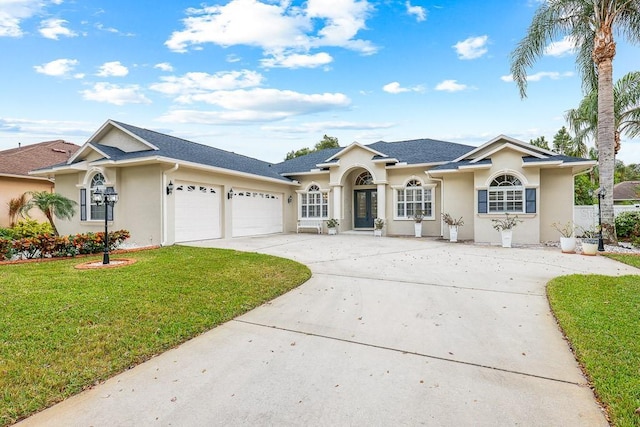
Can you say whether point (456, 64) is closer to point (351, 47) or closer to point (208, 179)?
point (351, 47)

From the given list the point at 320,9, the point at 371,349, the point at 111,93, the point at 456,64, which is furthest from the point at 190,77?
the point at 371,349

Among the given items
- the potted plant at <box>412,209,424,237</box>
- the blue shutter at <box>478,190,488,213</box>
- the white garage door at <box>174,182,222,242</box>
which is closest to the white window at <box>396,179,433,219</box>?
the potted plant at <box>412,209,424,237</box>

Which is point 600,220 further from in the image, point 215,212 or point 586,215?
point 215,212

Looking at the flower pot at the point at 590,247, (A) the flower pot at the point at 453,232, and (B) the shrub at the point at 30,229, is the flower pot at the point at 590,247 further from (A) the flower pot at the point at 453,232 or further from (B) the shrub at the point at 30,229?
(B) the shrub at the point at 30,229

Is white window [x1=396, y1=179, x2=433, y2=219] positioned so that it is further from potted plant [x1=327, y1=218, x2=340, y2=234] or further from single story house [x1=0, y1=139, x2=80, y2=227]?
single story house [x1=0, y1=139, x2=80, y2=227]

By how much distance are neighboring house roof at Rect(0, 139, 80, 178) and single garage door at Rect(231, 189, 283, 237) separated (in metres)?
10.9

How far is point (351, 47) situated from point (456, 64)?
5.06 m

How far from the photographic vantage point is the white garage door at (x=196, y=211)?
42.8ft

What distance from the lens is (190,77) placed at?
53.7ft

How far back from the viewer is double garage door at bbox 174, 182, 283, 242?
43.3ft

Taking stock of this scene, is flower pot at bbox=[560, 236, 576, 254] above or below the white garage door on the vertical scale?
below

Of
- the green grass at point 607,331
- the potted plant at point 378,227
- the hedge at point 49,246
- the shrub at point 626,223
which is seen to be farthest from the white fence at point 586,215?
the hedge at point 49,246

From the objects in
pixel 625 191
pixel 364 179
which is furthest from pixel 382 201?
pixel 625 191

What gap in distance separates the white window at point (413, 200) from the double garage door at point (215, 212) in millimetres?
6741
